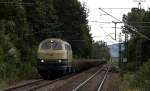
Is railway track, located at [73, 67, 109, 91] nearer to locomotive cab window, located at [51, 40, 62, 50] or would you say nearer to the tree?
locomotive cab window, located at [51, 40, 62, 50]

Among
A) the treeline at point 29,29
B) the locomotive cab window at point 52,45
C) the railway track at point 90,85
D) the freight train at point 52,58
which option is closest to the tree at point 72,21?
the treeline at point 29,29

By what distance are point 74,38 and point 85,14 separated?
12.2 m

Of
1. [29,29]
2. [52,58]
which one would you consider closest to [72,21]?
[29,29]

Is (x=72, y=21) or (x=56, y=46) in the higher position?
(x=72, y=21)

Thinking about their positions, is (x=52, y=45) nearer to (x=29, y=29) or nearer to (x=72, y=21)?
(x=29, y=29)

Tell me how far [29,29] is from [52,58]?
27.5 metres

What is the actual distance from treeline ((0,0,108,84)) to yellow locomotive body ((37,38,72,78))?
2.20 meters

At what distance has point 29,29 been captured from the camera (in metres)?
70.9

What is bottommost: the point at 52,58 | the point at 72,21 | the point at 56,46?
the point at 52,58

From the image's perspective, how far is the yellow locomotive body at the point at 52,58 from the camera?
43.4 meters

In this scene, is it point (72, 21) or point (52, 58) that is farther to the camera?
point (72, 21)

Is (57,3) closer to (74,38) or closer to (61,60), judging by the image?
(74,38)

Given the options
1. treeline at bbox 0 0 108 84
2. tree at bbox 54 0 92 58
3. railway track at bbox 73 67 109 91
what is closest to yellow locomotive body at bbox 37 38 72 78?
treeline at bbox 0 0 108 84

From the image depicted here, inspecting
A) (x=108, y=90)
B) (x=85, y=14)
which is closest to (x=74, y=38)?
(x=85, y=14)
